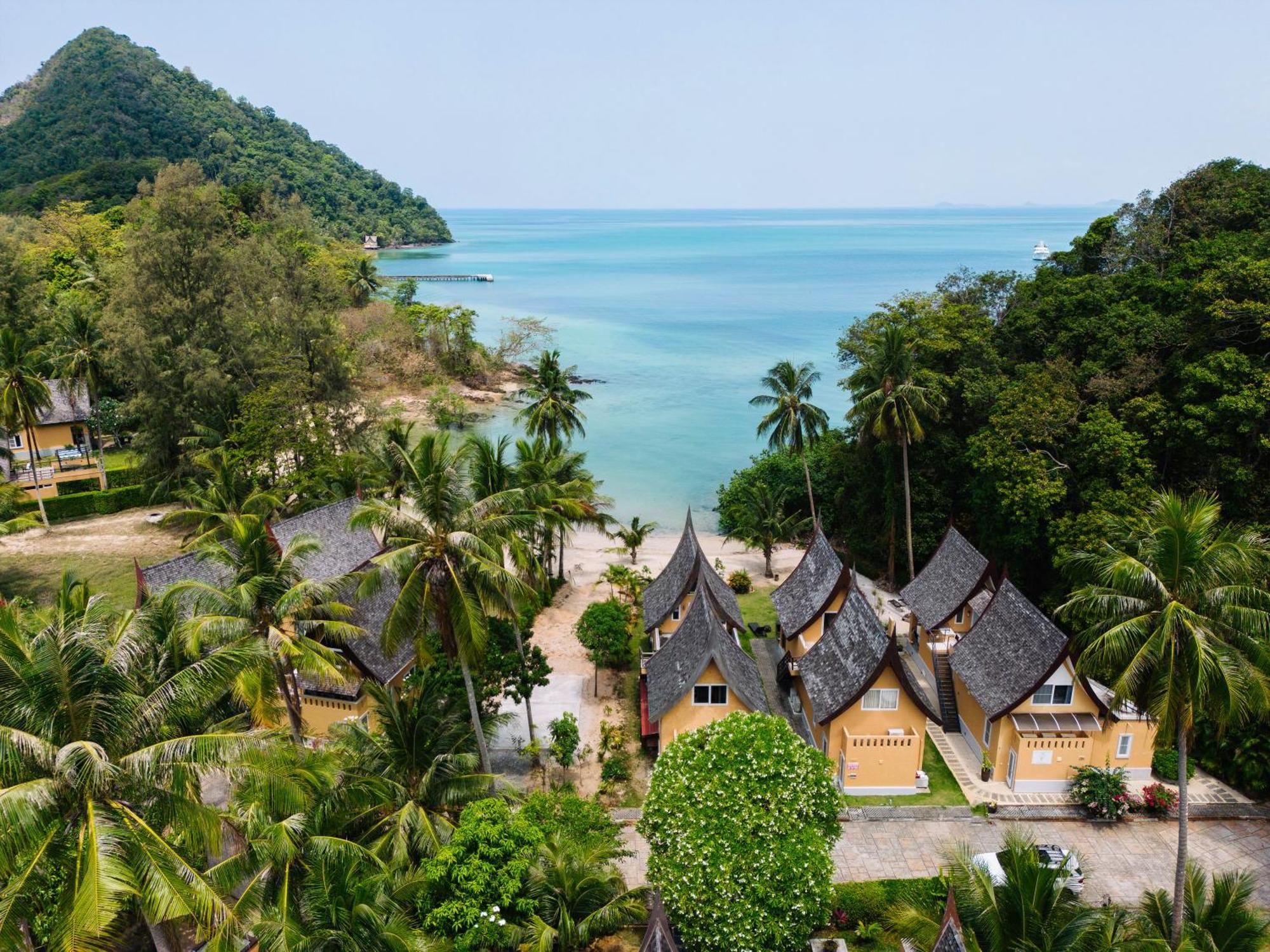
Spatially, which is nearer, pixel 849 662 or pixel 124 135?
pixel 849 662

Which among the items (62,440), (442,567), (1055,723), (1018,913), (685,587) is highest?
(442,567)

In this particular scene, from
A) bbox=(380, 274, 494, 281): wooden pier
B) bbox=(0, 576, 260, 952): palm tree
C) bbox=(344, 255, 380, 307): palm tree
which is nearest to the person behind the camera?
bbox=(0, 576, 260, 952): palm tree

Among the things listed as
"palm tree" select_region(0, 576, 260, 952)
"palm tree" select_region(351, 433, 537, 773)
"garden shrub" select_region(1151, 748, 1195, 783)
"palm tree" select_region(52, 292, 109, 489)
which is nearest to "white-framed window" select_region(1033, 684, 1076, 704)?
"garden shrub" select_region(1151, 748, 1195, 783)

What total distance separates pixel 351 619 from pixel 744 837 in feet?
48.8

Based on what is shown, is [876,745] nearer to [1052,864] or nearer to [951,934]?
[1052,864]

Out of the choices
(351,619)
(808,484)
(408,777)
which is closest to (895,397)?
(808,484)

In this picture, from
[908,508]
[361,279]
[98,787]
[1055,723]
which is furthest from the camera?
[361,279]

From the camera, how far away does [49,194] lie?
86438 millimetres

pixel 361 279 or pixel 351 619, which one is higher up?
pixel 361 279

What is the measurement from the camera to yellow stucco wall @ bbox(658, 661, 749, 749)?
24.2 meters

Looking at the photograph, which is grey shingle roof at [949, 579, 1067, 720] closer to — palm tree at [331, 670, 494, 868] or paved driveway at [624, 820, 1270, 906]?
paved driveway at [624, 820, 1270, 906]

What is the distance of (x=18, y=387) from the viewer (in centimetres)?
3962

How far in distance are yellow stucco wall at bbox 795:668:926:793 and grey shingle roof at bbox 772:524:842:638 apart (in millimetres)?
5075

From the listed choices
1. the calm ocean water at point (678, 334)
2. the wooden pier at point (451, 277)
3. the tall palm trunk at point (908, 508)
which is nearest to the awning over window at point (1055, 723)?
the tall palm trunk at point (908, 508)
